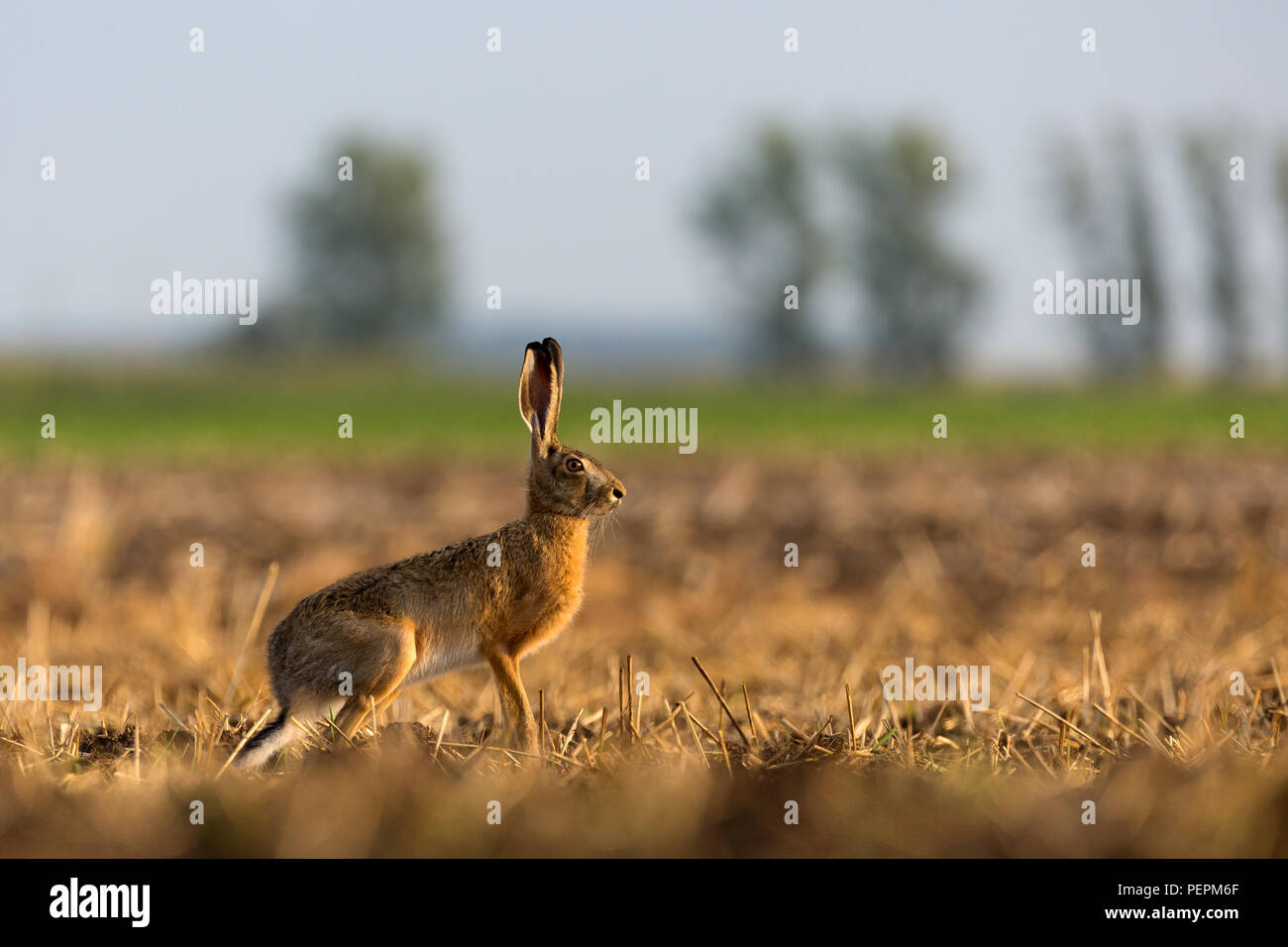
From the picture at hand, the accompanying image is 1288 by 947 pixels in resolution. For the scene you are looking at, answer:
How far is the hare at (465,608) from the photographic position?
4.13 meters

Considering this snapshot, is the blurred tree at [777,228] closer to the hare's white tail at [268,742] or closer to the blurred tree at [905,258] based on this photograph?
the blurred tree at [905,258]

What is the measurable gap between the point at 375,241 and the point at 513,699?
106m

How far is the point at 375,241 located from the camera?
4173 inches

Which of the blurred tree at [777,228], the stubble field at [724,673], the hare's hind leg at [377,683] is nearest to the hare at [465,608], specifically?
the hare's hind leg at [377,683]

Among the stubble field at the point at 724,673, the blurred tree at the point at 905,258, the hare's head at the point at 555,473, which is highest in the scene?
the blurred tree at the point at 905,258

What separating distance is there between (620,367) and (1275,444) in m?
62.8

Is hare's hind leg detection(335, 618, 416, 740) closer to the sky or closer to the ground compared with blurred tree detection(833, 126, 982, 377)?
closer to the ground

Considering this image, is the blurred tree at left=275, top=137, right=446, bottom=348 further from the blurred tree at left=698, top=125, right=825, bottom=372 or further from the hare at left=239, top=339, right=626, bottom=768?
the hare at left=239, top=339, right=626, bottom=768

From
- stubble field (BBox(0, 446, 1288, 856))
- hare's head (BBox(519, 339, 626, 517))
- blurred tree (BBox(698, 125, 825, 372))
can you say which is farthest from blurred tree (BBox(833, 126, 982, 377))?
hare's head (BBox(519, 339, 626, 517))

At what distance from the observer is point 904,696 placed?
18.8ft

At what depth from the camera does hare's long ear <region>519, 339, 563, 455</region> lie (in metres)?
→ 4.34

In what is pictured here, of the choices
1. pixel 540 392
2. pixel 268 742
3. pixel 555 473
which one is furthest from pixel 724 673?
pixel 268 742

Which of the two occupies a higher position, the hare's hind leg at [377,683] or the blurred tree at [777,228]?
the blurred tree at [777,228]

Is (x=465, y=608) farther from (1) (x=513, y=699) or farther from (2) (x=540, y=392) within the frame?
(2) (x=540, y=392)
